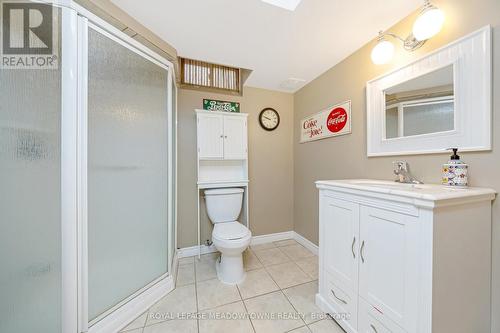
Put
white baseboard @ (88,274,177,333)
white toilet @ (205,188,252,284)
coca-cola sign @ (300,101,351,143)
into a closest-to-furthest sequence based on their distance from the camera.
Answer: white baseboard @ (88,274,177,333) → white toilet @ (205,188,252,284) → coca-cola sign @ (300,101,351,143)

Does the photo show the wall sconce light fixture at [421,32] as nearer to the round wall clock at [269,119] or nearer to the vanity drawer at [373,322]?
the round wall clock at [269,119]

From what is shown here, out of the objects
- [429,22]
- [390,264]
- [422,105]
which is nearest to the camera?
[390,264]

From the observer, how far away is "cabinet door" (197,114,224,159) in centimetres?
200

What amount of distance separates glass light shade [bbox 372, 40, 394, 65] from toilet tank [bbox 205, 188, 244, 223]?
171 centimetres

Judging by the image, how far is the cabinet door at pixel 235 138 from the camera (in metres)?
2.09

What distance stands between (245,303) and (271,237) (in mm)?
1139

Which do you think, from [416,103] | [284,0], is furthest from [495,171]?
[284,0]

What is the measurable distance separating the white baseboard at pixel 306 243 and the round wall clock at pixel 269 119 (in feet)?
4.96

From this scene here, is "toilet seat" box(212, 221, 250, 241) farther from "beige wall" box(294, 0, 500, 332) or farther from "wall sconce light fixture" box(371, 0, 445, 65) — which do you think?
"wall sconce light fixture" box(371, 0, 445, 65)

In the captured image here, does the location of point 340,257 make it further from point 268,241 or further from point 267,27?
point 267,27

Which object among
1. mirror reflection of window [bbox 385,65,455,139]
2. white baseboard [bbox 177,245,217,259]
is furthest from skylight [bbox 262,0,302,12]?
white baseboard [bbox 177,245,217,259]

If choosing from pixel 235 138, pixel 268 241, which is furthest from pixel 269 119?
pixel 268 241

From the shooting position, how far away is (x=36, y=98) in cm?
94

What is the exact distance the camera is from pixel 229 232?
169 centimetres
